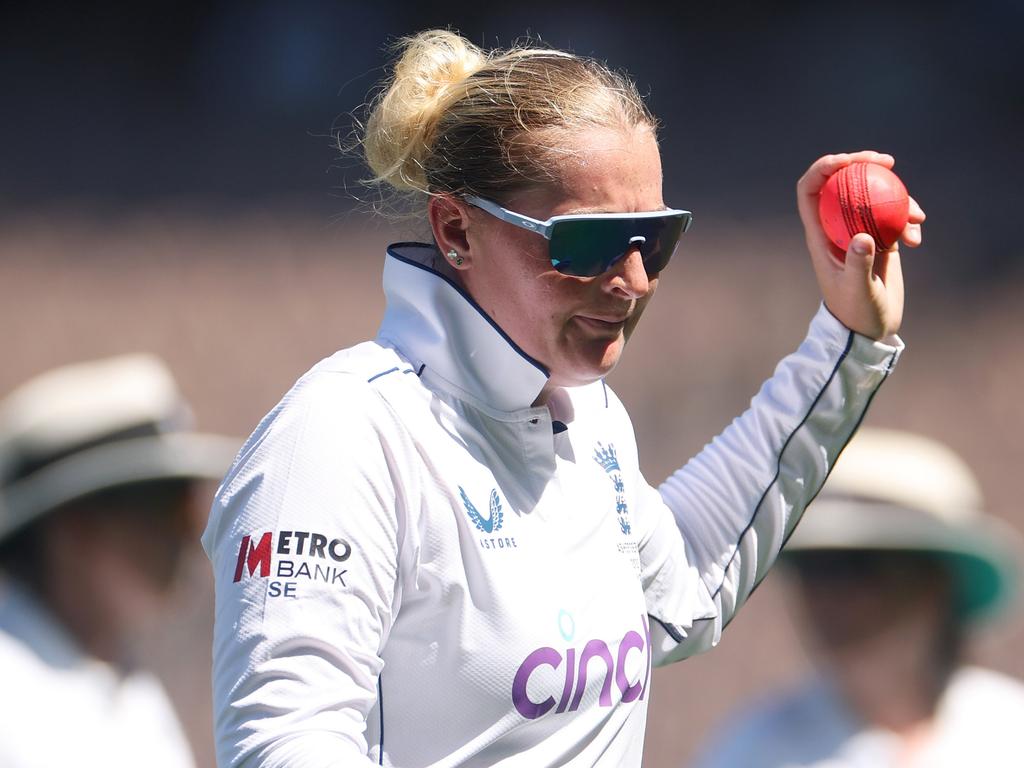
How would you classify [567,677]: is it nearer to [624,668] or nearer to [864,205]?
[624,668]

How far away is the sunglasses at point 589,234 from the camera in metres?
1.64

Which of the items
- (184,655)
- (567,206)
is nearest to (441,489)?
(567,206)

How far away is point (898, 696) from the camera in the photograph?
2.41 metres

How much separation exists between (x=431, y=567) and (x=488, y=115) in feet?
1.70

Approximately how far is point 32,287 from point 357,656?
313 centimetres

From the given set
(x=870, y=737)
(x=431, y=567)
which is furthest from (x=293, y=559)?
(x=870, y=737)

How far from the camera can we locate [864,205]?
1863mm

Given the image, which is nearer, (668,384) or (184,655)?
(184,655)

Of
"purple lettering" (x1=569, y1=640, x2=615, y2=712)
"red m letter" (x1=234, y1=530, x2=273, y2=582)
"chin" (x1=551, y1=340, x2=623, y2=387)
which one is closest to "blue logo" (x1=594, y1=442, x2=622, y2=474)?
"chin" (x1=551, y1=340, x2=623, y2=387)

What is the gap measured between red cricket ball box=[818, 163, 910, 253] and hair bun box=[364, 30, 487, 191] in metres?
0.48

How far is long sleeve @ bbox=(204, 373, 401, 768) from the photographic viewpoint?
4.64ft

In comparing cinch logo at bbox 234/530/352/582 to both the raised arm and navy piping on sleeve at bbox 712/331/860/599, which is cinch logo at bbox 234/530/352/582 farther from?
navy piping on sleeve at bbox 712/331/860/599

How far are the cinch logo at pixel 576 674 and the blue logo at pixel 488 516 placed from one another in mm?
138

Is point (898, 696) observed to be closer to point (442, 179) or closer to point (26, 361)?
point (442, 179)
